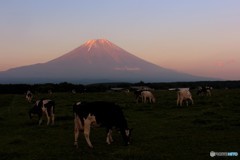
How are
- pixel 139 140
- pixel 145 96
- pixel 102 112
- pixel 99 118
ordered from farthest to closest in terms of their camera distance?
pixel 145 96 < pixel 139 140 < pixel 102 112 < pixel 99 118

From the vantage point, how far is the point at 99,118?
48.5 feet

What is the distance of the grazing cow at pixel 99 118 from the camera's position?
14648 mm

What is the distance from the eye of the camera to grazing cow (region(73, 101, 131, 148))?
1465 cm

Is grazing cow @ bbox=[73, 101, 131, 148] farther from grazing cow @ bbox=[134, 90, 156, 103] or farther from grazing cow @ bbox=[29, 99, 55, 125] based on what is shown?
grazing cow @ bbox=[134, 90, 156, 103]

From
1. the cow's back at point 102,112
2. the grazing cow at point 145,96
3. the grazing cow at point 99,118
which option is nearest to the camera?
the grazing cow at point 99,118

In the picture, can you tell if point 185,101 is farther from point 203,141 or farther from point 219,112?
point 203,141

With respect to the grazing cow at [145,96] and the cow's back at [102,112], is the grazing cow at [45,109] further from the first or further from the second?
the grazing cow at [145,96]

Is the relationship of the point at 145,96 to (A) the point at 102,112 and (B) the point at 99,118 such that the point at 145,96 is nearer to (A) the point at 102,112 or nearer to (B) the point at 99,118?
(A) the point at 102,112

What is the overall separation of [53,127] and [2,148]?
564 cm

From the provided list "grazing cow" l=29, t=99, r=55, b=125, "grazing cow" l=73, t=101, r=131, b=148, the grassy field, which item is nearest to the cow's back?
"grazing cow" l=73, t=101, r=131, b=148

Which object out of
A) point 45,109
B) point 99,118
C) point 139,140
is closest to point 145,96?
point 45,109

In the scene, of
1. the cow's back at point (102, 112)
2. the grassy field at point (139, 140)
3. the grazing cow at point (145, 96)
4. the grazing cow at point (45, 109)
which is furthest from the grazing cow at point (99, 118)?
the grazing cow at point (145, 96)

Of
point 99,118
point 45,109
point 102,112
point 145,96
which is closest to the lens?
point 99,118

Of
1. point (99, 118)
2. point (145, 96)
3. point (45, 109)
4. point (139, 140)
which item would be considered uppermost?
point (145, 96)
